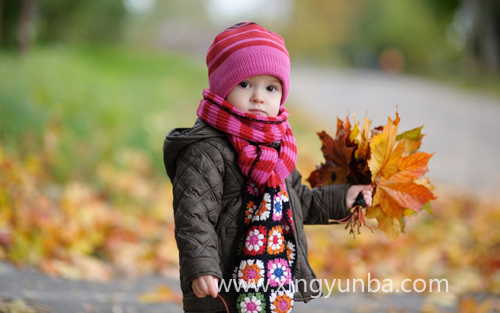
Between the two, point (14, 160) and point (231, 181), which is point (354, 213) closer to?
point (231, 181)

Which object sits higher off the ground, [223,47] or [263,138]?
[223,47]

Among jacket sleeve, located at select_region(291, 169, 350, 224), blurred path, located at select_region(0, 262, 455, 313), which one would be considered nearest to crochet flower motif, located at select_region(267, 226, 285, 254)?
jacket sleeve, located at select_region(291, 169, 350, 224)

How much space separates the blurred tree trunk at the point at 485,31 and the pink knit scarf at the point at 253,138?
940 cm

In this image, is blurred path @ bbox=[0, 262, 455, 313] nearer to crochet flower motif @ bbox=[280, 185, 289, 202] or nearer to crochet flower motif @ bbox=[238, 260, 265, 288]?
crochet flower motif @ bbox=[238, 260, 265, 288]

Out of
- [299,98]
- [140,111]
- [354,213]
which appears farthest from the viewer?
[299,98]

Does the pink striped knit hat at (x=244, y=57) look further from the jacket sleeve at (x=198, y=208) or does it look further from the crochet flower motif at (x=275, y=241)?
the crochet flower motif at (x=275, y=241)

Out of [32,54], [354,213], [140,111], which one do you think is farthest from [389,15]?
[354,213]

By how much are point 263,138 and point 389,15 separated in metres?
8.89

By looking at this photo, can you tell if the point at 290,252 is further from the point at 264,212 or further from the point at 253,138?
the point at 253,138

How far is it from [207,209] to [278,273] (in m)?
0.31

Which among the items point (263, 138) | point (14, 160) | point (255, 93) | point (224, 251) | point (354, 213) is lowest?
point (224, 251)

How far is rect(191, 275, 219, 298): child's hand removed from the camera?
1553 millimetres

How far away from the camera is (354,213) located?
187 centimetres

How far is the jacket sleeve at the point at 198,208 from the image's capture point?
5.17 ft
